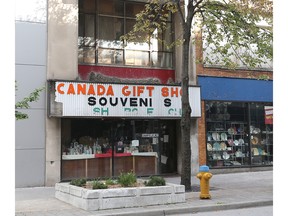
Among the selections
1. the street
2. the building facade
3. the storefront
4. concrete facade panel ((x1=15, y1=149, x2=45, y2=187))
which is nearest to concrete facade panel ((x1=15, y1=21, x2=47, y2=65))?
the building facade

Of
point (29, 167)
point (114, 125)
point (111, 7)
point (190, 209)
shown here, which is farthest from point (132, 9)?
point (190, 209)

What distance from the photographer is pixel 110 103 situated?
1510cm

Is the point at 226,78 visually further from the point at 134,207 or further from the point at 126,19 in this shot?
the point at 134,207

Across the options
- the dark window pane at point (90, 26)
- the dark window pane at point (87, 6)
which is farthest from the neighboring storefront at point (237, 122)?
the dark window pane at point (87, 6)

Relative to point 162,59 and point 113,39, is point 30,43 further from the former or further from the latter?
point 162,59

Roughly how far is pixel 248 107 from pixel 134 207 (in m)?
10.3

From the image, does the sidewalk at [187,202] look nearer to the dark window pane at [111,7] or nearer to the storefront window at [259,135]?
the storefront window at [259,135]

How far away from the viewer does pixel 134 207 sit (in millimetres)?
9945

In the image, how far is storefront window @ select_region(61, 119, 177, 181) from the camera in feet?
50.5

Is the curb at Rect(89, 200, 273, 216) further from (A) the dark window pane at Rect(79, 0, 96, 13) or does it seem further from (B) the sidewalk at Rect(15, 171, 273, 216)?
(A) the dark window pane at Rect(79, 0, 96, 13)

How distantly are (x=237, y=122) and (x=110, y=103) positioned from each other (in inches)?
254

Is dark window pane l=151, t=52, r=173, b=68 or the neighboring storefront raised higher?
dark window pane l=151, t=52, r=173, b=68

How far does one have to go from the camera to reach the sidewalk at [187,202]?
31.1 ft
